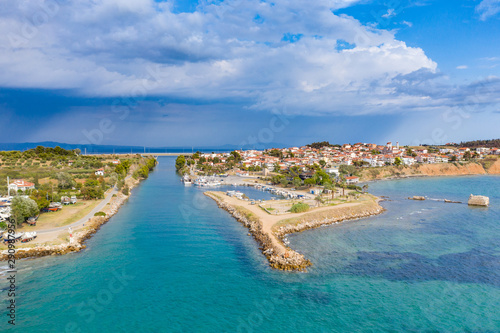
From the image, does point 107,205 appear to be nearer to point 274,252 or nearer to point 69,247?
point 69,247

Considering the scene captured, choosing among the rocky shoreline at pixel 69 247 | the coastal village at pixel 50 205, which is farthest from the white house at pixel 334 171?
the rocky shoreline at pixel 69 247

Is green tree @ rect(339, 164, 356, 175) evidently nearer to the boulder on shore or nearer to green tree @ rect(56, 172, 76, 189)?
the boulder on shore

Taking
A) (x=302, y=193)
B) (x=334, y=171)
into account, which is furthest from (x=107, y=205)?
(x=334, y=171)

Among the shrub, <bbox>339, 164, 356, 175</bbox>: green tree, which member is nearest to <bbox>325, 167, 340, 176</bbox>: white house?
<bbox>339, 164, 356, 175</bbox>: green tree

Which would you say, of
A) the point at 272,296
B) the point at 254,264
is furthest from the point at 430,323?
the point at 254,264

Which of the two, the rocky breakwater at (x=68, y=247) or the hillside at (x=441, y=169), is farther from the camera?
the hillside at (x=441, y=169)

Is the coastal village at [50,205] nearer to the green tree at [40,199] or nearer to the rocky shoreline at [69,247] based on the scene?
the green tree at [40,199]
